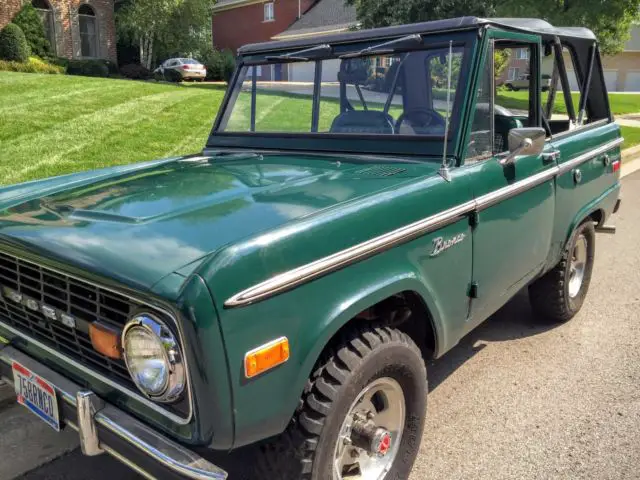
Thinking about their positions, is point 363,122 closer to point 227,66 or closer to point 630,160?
point 630,160

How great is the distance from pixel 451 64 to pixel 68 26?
27043 millimetres

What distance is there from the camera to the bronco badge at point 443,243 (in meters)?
2.47

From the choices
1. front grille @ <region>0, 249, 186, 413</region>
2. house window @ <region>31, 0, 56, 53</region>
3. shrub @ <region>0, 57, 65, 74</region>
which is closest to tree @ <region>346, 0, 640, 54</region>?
shrub @ <region>0, 57, 65, 74</region>

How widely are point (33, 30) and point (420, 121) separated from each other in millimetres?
25025

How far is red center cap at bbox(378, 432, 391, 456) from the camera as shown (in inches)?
89.1

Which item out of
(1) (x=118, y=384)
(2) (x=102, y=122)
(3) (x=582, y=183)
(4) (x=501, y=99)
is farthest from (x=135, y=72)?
(1) (x=118, y=384)

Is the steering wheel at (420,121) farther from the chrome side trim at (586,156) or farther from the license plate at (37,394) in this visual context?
the license plate at (37,394)

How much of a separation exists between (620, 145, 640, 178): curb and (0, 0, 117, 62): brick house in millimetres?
22356

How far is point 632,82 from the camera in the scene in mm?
41281

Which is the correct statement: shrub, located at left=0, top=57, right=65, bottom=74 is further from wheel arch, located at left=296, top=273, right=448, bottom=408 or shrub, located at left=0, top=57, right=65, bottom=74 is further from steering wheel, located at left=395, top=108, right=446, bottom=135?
wheel arch, located at left=296, top=273, right=448, bottom=408

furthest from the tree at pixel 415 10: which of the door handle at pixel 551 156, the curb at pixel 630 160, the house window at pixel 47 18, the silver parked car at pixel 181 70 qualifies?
the door handle at pixel 551 156

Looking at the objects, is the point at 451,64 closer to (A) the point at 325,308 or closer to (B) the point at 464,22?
(B) the point at 464,22

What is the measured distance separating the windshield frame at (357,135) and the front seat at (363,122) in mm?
63

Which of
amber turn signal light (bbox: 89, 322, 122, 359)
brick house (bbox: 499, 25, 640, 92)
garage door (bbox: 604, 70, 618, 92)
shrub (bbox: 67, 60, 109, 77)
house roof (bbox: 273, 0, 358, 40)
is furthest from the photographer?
garage door (bbox: 604, 70, 618, 92)
